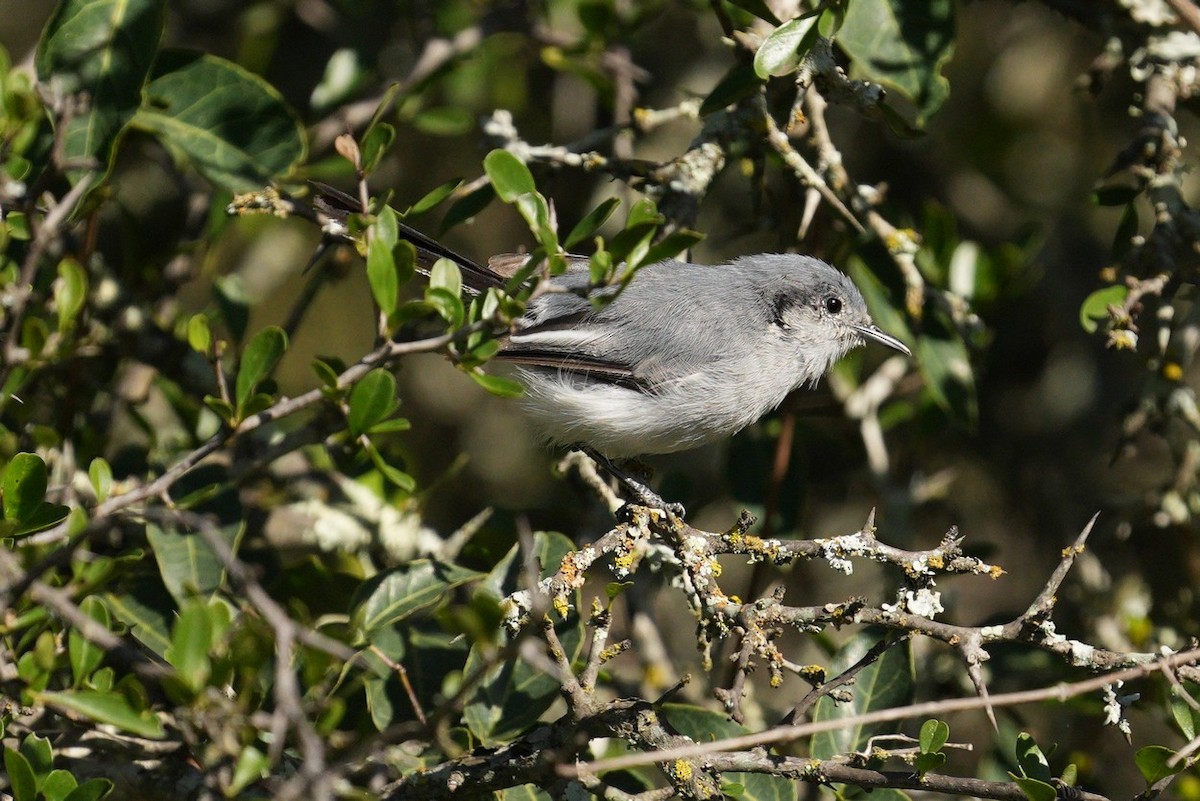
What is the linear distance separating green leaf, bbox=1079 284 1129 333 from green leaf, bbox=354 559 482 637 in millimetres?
1683

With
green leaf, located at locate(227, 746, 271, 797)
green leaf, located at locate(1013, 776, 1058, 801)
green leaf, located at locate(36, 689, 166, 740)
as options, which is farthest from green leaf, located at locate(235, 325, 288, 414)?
green leaf, located at locate(1013, 776, 1058, 801)

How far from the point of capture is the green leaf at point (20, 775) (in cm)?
189

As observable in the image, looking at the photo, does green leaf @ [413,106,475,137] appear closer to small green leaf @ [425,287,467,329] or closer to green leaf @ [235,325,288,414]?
green leaf @ [235,325,288,414]

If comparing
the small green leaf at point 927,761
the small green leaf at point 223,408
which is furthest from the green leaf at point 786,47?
the small green leaf at point 927,761

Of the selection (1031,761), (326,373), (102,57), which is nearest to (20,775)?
(326,373)

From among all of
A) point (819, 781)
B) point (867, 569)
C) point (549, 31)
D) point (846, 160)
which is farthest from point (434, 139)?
point (819, 781)

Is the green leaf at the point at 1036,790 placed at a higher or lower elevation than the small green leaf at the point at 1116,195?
lower

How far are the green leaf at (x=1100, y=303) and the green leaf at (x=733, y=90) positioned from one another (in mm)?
1022

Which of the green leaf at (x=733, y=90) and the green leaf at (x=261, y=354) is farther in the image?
the green leaf at (x=733, y=90)

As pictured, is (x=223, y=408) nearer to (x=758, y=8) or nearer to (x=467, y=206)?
(x=467, y=206)

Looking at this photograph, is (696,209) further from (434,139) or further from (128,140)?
(434,139)

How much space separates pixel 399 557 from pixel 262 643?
5.17 ft

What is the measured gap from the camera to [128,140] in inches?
125

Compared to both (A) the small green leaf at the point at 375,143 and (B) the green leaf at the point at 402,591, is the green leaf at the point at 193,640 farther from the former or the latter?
(A) the small green leaf at the point at 375,143
